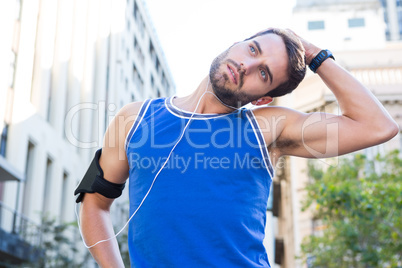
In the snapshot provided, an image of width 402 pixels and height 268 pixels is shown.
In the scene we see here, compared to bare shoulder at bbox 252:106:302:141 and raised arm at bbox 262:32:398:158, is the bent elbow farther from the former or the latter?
bare shoulder at bbox 252:106:302:141

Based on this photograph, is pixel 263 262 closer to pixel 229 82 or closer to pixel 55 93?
pixel 229 82

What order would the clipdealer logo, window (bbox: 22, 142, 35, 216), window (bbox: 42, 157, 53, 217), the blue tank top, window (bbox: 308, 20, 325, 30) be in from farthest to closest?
window (bbox: 308, 20, 325, 30), window (bbox: 42, 157, 53, 217), window (bbox: 22, 142, 35, 216), the clipdealer logo, the blue tank top

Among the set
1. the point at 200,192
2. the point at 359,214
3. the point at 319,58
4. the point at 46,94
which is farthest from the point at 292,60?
the point at 46,94

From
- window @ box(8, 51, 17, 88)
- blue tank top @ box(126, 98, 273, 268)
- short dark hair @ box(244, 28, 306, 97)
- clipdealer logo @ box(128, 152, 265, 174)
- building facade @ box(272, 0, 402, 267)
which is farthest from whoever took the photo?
building facade @ box(272, 0, 402, 267)

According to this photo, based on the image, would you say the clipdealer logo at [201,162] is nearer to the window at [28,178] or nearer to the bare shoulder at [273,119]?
the bare shoulder at [273,119]

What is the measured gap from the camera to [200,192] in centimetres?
237

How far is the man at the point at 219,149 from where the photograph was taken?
91.7 inches

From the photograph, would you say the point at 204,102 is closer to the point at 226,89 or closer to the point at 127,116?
the point at 226,89

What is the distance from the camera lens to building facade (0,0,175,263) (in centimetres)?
2077

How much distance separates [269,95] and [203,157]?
52 cm

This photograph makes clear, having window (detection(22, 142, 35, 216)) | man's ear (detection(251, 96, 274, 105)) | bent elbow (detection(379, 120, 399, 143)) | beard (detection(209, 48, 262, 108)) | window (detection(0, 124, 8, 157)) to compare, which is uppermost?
beard (detection(209, 48, 262, 108))

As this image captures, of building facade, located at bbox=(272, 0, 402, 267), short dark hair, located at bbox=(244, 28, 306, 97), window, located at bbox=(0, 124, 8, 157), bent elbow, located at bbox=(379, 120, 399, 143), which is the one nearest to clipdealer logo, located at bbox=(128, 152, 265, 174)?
short dark hair, located at bbox=(244, 28, 306, 97)

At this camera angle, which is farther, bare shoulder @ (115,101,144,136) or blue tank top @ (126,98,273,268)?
bare shoulder @ (115,101,144,136)

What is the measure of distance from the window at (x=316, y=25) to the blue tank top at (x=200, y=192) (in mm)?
54306
